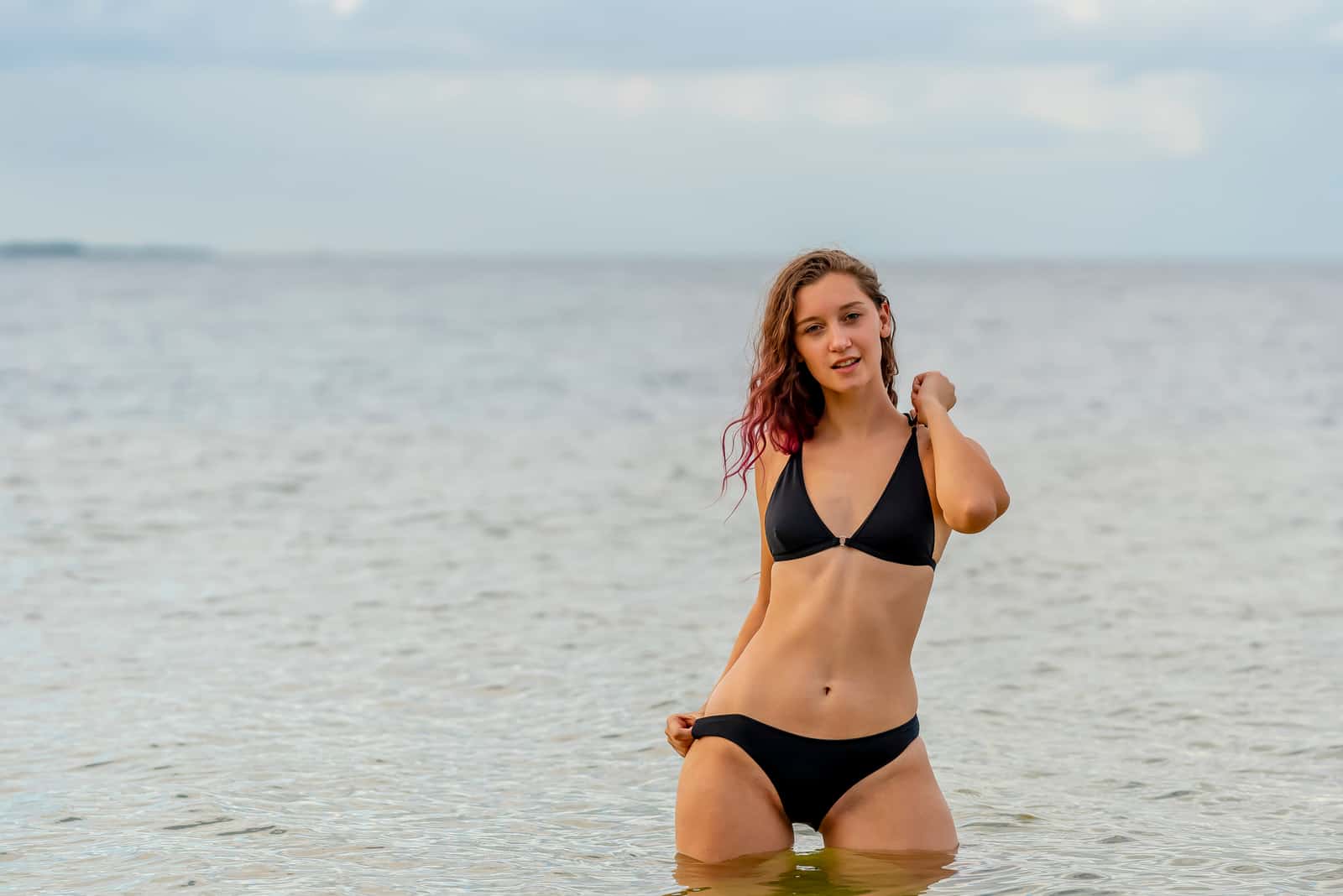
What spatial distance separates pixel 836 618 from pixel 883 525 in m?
0.31

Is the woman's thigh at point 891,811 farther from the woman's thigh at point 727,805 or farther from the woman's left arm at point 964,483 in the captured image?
the woman's left arm at point 964,483

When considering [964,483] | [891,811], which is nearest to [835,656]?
[891,811]

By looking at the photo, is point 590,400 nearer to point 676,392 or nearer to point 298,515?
point 676,392

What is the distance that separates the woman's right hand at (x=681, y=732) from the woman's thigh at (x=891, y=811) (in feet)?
1.55

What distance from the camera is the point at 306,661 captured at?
9227mm

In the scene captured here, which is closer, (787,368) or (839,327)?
(839,327)

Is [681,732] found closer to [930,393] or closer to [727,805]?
[727,805]

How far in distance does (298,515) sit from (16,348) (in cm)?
3402

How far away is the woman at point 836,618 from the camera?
14.4 feet

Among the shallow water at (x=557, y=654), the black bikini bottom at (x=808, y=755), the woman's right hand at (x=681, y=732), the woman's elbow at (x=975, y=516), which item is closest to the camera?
the woman's elbow at (x=975, y=516)

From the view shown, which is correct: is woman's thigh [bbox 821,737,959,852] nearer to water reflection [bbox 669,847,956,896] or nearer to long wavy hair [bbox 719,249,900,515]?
water reflection [bbox 669,847,956,896]

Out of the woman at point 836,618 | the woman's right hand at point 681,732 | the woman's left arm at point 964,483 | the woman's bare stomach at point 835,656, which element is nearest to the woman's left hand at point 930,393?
the woman at point 836,618

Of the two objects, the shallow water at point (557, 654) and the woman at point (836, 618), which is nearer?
the woman at point (836, 618)

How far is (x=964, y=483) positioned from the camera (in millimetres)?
4301
